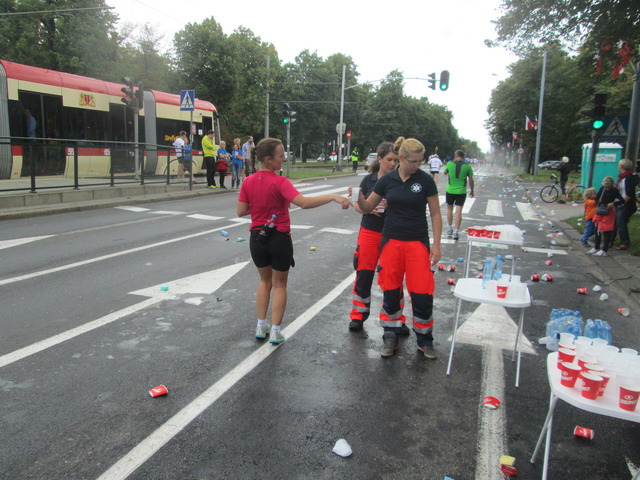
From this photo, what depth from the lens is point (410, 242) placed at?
4363 mm

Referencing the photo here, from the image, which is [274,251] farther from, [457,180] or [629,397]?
[457,180]

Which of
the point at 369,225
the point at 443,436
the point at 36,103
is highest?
the point at 36,103

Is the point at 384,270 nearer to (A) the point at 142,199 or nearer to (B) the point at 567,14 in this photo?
(B) the point at 567,14

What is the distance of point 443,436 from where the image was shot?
10.6 feet

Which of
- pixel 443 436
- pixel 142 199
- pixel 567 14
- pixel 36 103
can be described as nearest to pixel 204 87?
pixel 36 103

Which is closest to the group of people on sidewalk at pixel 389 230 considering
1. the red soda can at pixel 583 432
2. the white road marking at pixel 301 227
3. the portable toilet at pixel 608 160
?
the red soda can at pixel 583 432

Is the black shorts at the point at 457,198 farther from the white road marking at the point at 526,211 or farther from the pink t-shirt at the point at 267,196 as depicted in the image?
the pink t-shirt at the point at 267,196

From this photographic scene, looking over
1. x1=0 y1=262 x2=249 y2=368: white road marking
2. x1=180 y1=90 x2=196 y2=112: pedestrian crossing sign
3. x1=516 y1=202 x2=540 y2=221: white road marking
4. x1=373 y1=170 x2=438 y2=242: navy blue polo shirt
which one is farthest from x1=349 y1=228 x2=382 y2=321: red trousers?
x1=180 y1=90 x2=196 y2=112: pedestrian crossing sign

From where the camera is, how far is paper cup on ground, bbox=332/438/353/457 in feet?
9.74

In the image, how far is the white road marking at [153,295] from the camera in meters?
4.33

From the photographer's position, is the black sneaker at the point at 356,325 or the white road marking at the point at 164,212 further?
the white road marking at the point at 164,212

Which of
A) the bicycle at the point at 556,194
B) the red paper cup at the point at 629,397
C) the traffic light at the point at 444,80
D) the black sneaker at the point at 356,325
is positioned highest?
the traffic light at the point at 444,80

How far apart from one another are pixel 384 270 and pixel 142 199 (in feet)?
41.7

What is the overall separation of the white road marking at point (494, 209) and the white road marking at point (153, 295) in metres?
9.94
